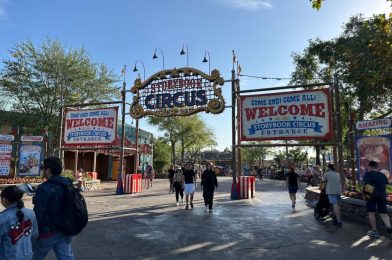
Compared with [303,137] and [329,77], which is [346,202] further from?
[329,77]

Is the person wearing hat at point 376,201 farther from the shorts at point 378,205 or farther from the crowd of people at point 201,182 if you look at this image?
the crowd of people at point 201,182

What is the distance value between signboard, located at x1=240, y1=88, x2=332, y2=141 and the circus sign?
1655mm

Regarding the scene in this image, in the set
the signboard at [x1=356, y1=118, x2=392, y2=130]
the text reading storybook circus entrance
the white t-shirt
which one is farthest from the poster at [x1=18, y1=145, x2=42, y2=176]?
the signboard at [x1=356, y1=118, x2=392, y2=130]

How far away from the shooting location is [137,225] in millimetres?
9477

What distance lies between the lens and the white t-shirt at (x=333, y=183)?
962cm

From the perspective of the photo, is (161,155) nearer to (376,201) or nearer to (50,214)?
(376,201)

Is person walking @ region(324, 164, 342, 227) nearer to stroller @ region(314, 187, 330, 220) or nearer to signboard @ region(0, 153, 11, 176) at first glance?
stroller @ region(314, 187, 330, 220)

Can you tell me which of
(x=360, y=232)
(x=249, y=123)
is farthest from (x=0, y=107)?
(x=360, y=232)

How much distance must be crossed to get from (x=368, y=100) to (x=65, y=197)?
20.8 meters

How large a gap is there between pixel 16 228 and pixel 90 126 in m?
16.3

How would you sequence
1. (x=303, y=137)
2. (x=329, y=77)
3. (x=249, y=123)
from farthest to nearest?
(x=329, y=77) → (x=249, y=123) → (x=303, y=137)

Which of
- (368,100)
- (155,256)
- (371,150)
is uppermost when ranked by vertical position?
(368,100)

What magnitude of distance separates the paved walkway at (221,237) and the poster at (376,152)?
228 cm

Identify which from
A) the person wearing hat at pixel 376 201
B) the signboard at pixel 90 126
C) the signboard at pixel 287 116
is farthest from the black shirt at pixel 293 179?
the signboard at pixel 90 126
